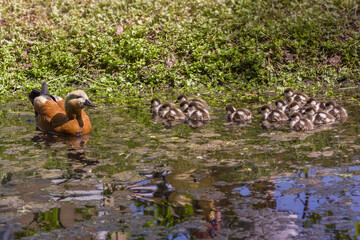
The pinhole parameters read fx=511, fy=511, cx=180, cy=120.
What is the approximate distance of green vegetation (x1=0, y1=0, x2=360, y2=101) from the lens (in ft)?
36.7

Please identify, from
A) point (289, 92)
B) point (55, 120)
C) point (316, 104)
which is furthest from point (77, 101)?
point (289, 92)

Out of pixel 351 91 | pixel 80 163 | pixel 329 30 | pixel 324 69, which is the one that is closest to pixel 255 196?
pixel 80 163

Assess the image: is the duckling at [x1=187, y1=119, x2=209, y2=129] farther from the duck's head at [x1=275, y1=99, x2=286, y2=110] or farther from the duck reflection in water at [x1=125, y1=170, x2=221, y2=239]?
the duck reflection in water at [x1=125, y1=170, x2=221, y2=239]

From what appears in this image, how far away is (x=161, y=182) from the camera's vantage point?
5.29 meters

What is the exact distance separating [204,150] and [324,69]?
230 inches

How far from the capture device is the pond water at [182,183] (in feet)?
13.9

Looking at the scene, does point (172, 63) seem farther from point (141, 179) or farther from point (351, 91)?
point (141, 179)

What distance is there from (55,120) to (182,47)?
5.32 m

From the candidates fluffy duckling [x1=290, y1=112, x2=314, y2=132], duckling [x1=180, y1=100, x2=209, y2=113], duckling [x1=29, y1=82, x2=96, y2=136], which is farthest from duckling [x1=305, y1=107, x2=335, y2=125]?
duckling [x1=29, y1=82, x2=96, y2=136]

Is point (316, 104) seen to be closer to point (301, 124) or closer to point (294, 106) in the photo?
→ point (294, 106)

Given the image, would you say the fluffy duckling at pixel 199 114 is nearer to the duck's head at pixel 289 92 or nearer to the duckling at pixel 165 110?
the duckling at pixel 165 110

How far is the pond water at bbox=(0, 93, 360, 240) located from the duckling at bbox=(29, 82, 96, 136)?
16 centimetres

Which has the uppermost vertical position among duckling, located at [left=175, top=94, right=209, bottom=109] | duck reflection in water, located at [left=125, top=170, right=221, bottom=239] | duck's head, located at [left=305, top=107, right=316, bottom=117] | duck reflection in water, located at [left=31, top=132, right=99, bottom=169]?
duckling, located at [left=175, top=94, right=209, bottom=109]

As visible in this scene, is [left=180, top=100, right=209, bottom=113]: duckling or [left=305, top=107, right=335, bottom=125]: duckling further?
[left=180, top=100, right=209, bottom=113]: duckling
